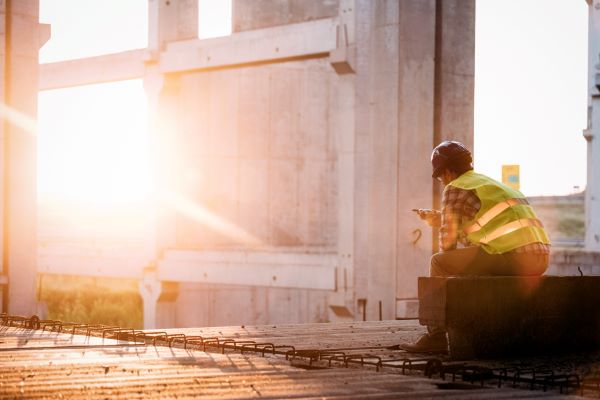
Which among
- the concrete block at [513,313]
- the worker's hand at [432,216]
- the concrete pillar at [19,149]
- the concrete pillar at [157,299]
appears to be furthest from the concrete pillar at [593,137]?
the concrete block at [513,313]

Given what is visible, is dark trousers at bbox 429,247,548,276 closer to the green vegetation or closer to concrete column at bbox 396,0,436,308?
concrete column at bbox 396,0,436,308

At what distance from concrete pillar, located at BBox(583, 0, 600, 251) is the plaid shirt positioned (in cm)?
1989

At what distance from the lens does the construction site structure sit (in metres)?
14.8

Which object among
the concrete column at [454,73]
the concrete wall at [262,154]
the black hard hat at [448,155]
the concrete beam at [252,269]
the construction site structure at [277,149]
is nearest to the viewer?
the black hard hat at [448,155]

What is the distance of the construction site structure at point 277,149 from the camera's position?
584 inches

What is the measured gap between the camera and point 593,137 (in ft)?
89.6

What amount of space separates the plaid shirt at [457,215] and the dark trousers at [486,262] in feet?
0.17

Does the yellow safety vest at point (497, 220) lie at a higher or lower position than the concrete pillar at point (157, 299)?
higher

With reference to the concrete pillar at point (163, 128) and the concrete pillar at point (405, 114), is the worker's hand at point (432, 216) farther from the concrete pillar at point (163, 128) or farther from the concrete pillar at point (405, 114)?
the concrete pillar at point (163, 128)

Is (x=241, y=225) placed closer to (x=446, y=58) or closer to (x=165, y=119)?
(x=165, y=119)

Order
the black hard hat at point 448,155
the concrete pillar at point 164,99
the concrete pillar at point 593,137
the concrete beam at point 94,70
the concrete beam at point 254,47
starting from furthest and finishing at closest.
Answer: the concrete pillar at point 593,137 < the concrete beam at point 94,70 < the concrete pillar at point 164,99 < the concrete beam at point 254,47 < the black hard hat at point 448,155

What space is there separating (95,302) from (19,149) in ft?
55.8

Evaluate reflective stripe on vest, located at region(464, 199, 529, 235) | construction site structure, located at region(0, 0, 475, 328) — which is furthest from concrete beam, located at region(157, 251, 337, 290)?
reflective stripe on vest, located at region(464, 199, 529, 235)

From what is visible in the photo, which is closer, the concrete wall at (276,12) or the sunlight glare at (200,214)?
the concrete wall at (276,12)
